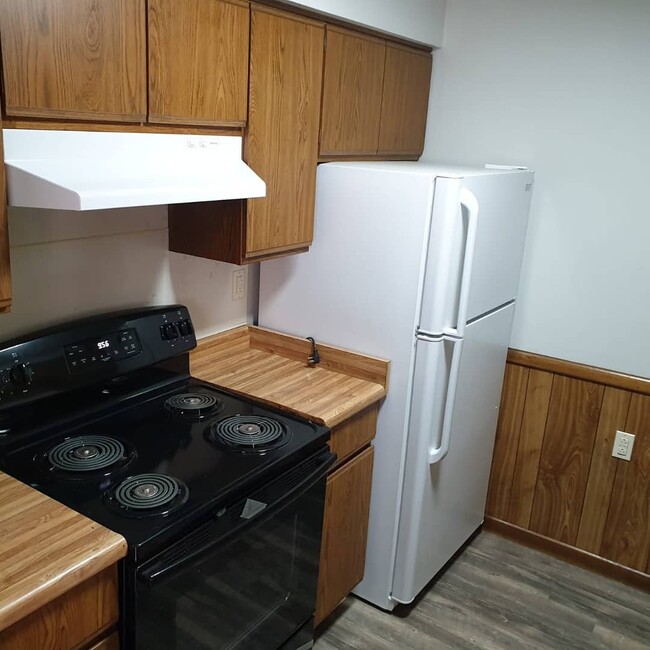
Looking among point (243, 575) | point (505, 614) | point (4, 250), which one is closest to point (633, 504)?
point (505, 614)

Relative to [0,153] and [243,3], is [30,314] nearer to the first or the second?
[0,153]

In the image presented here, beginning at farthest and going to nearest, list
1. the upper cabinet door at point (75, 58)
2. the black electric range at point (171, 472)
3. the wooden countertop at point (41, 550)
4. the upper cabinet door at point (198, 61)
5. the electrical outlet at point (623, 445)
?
1. the electrical outlet at point (623, 445)
2. the upper cabinet door at point (198, 61)
3. the black electric range at point (171, 472)
4. the upper cabinet door at point (75, 58)
5. the wooden countertop at point (41, 550)

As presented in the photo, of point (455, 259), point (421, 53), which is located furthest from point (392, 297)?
point (421, 53)

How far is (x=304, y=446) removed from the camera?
1.74m

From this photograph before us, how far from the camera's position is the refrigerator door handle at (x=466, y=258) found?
1.98 m

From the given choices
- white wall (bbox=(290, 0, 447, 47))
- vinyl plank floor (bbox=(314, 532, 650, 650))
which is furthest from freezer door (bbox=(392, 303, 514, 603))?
white wall (bbox=(290, 0, 447, 47))

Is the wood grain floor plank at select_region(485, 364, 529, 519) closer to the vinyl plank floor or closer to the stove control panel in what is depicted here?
the vinyl plank floor

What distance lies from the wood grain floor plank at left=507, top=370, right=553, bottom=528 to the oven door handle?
4.23ft

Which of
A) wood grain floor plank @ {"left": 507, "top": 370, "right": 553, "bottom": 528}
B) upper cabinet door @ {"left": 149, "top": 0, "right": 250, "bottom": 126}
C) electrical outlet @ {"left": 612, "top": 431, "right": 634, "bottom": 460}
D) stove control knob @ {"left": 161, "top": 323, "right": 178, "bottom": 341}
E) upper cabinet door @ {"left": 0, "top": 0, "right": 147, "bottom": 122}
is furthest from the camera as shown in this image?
wood grain floor plank @ {"left": 507, "top": 370, "right": 553, "bottom": 528}

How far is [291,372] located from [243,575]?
77 cm

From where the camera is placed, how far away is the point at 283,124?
194cm

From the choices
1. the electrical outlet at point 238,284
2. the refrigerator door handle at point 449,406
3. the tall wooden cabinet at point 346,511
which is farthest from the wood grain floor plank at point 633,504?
the electrical outlet at point 238,284

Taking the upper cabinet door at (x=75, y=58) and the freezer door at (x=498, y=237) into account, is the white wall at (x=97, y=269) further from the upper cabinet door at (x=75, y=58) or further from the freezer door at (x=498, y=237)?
the freezer door at (x=498, y=237)

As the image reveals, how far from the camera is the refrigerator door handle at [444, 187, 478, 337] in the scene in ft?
6.51
